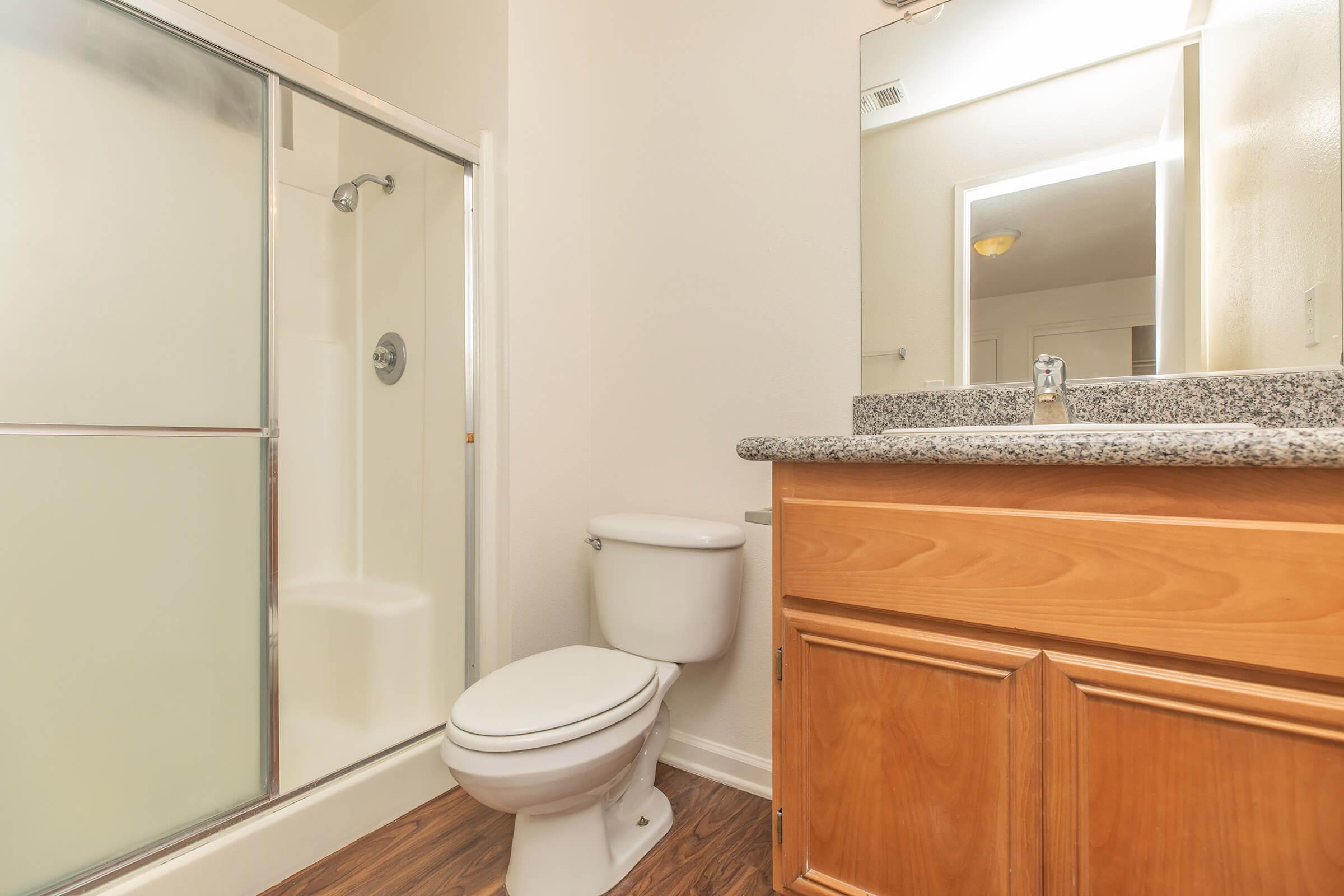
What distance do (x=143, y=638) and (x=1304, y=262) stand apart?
7.11 ft

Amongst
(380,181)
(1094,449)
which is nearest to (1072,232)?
(1094,449)

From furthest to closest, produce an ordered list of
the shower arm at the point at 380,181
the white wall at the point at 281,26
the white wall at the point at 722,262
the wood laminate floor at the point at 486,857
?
the white wall at the point at 281,26, the shower arm at the point at 380,181, the white wall at the point at 722,262, the wood laminate floor at the point at 486,857

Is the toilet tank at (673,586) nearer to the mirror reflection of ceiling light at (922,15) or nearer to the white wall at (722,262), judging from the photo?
the white wall at (722,262)

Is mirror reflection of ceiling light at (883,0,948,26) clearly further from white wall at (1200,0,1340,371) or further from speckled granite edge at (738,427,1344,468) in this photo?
speckled granite edge at (738,427,1344,468)

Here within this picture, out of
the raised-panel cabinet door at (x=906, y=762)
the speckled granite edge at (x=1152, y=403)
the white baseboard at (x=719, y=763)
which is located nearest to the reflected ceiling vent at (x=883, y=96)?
the speckled granite edge at (x=1152, y=403)

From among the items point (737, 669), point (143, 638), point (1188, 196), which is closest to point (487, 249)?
point (143, 638)

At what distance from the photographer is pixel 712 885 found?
1250mm

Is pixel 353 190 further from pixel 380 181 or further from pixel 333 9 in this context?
pixel 333 9

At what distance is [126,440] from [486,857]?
109cm

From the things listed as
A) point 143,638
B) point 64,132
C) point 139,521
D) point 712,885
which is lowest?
point 712,885

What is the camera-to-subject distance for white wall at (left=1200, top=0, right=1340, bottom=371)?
3.33 feet

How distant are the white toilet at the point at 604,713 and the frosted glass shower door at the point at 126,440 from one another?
1.88 feet

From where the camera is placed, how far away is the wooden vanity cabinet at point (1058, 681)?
2.11 ft

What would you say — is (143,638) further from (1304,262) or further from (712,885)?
(1304,262)
